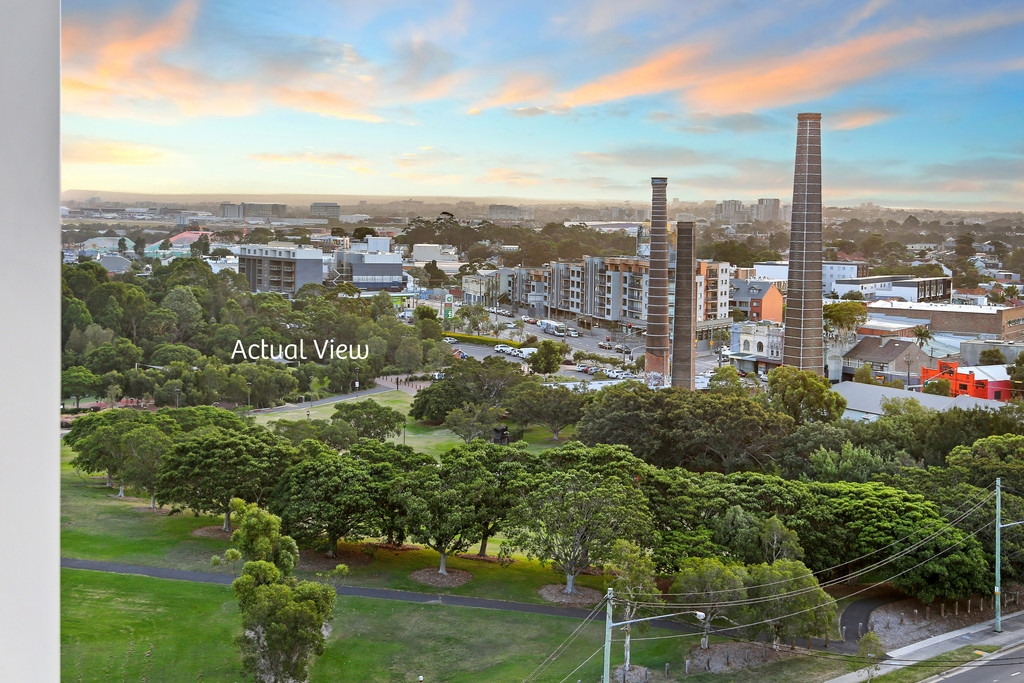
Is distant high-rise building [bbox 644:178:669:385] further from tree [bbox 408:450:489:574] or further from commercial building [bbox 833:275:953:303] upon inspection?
commercial building [bbox 833:275:953:303]

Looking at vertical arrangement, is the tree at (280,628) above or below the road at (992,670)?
above

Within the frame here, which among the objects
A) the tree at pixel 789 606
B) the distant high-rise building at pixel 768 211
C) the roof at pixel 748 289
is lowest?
the tree at pixel 789 606

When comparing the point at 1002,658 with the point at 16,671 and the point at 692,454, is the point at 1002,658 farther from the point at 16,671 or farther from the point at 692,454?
the point at 16,671

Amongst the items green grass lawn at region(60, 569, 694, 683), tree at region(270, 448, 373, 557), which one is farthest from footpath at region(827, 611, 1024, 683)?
tree at region(270, 448, 373, 557)

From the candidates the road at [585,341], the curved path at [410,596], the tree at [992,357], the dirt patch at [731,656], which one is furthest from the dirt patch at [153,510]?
the tree at [992,357]

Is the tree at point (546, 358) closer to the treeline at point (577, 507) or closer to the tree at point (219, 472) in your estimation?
the treeline at point (577, 507)

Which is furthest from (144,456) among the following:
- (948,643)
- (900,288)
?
(900,288)
